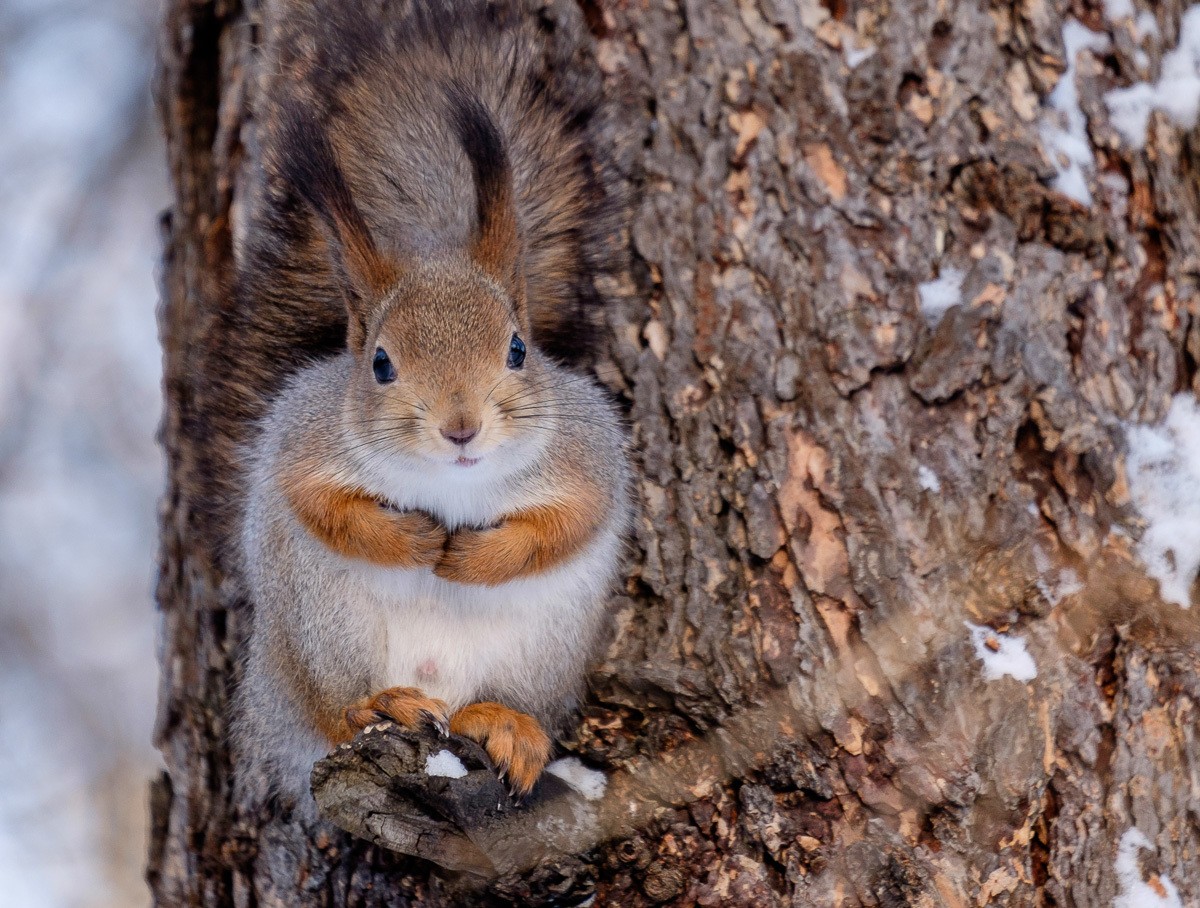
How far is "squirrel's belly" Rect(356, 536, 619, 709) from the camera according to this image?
5.79 feet

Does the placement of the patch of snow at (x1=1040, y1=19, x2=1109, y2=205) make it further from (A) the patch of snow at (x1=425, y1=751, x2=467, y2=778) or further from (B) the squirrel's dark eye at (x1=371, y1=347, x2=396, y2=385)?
(A) the patch of snow at (x1=425, y1=751, x2=467, y2=778)

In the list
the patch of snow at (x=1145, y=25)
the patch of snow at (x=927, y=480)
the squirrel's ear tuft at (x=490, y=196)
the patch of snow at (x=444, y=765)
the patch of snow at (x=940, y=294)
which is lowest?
the patch of snow at (x=444, y=765)

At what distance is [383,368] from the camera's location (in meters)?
1.71

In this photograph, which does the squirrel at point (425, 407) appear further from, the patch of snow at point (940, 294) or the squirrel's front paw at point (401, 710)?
the patch of snow at point (940, 294)

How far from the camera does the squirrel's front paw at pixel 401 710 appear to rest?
163 cm

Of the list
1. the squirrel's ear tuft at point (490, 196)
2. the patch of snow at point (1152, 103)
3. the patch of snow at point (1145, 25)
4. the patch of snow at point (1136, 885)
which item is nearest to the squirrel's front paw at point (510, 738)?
the squirrel's ear tuft at point (490, 196)

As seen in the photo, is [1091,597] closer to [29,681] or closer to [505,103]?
[505,103]

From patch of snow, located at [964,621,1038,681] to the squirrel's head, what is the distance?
0.69m

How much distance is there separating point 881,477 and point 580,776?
2.00ft

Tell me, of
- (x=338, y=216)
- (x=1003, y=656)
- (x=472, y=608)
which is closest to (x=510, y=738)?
(x=472, y=608)

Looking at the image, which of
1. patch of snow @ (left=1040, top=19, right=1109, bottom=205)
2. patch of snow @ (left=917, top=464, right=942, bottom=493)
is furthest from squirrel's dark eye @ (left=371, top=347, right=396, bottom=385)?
patch of snow @ (left=1040, top=19, right=1109, bottom=205)

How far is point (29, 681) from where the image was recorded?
4.44 meters

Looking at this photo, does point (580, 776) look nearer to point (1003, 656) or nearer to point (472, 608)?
point (472, 608)

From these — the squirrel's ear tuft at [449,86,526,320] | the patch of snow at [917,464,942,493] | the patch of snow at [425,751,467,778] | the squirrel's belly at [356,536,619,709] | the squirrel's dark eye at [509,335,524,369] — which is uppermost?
the squirrel's ear tuft at [449,86,526,320]
